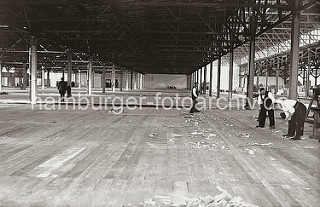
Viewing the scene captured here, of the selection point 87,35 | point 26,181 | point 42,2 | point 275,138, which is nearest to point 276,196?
point 26,181

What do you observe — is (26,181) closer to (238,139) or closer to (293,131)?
(238,139)

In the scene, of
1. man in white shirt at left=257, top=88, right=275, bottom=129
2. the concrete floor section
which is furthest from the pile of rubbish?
man in white shirt at left=257, top=88, right=275, bottom=129

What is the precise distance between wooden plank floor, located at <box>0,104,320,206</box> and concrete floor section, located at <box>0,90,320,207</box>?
12 mm

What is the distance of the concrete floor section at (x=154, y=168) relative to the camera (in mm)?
4324

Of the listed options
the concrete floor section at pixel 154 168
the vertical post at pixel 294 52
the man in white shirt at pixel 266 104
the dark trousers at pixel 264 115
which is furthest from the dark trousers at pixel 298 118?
the vertical post at pixel 294 52

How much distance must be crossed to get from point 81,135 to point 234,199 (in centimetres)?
600

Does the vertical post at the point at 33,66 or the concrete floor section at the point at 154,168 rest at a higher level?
the vertical post at the point at 33,66

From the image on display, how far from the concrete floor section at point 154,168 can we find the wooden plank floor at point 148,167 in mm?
12

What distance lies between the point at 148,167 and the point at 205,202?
1955 mm

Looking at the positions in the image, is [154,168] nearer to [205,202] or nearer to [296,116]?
[205,202]

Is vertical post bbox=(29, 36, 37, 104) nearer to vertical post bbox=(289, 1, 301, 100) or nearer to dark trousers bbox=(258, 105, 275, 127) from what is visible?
dark trousers bbox=(258, 105, 275, 127)

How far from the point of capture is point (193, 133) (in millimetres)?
10227

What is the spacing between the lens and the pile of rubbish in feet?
13.3

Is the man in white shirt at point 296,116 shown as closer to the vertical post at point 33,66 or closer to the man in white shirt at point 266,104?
the man in white shirt at point 266,104
